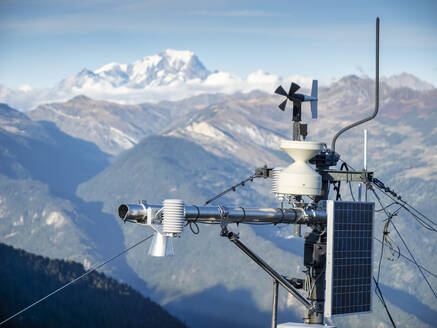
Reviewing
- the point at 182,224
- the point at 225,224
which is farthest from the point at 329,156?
the point at 182,224

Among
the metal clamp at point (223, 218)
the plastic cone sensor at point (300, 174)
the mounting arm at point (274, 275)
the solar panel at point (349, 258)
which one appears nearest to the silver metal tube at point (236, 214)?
the metal clamp at point (223, 218)

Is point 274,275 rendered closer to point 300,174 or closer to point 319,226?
point 319,226

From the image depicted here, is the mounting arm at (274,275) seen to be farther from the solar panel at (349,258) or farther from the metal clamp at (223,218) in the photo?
the solar panel at (349,258)

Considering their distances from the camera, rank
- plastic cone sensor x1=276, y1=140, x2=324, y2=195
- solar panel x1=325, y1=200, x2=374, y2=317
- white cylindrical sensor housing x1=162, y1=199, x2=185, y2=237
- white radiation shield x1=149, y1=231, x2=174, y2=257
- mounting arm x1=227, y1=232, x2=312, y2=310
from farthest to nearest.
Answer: plastic cone sensor x1=276, y1=140, x2=324, y2=195, solar panel x1=325, y1=200, x2=374, y2=317, mounting arm x1=227, y1=232, x2=312, y2=310, white cylindrical sensor housing x1=162, y1=199, x2=185, y2=237, white radiation shield x1=149, y1=231, x2=174, y2=257

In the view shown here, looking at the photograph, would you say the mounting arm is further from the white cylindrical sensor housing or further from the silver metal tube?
the white cylindrical sensor housing

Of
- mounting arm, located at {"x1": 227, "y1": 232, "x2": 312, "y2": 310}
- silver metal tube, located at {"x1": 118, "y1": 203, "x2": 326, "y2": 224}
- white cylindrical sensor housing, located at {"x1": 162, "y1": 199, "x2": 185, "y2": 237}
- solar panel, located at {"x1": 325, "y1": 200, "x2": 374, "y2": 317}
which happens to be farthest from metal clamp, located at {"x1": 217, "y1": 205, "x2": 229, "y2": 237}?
solar panel, located at {"x1": 325, "y1": 200, "x2": 374, "y2": 317}

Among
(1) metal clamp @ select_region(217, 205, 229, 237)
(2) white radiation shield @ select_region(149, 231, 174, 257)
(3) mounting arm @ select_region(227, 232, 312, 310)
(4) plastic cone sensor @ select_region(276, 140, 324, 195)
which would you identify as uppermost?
(4) plastic cone sensor @ select_region(276, 140, 324, 195)

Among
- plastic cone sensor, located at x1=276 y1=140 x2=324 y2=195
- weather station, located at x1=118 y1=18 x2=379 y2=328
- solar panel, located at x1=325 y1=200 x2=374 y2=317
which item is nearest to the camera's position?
weather station, located at x1=118 y1=18 x2=379 y2=328
